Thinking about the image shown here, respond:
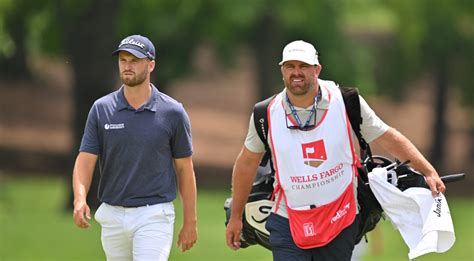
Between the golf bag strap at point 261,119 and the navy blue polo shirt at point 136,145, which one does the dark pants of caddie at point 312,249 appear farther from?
the navy blue polo shirt at point 136,145

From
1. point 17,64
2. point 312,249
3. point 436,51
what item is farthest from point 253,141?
point 17,64

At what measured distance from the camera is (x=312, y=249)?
8.39 meters

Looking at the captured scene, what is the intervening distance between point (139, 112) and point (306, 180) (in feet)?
4.00

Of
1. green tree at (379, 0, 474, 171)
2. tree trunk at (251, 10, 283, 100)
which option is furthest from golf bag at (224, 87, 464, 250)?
green tree at (379, 0, 474, 171)

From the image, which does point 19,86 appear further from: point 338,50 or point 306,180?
point 306,180

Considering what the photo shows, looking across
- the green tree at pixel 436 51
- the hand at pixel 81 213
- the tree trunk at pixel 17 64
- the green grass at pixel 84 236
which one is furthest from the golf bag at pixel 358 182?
the tree trunk at pixel 17 64

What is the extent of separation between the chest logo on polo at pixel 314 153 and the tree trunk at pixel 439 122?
119 feet

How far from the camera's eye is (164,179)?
8516 mm

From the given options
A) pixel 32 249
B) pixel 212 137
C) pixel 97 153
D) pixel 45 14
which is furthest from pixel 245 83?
pixel 97 153

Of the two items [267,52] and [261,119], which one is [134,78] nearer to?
[261,119]

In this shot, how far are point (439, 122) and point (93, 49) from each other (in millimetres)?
20229

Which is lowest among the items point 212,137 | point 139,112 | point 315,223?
point 212,137

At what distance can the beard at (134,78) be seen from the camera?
8.39 m

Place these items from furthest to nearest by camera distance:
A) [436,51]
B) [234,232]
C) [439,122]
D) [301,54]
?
[439,122], [436,51], [234,232], [301,54]
